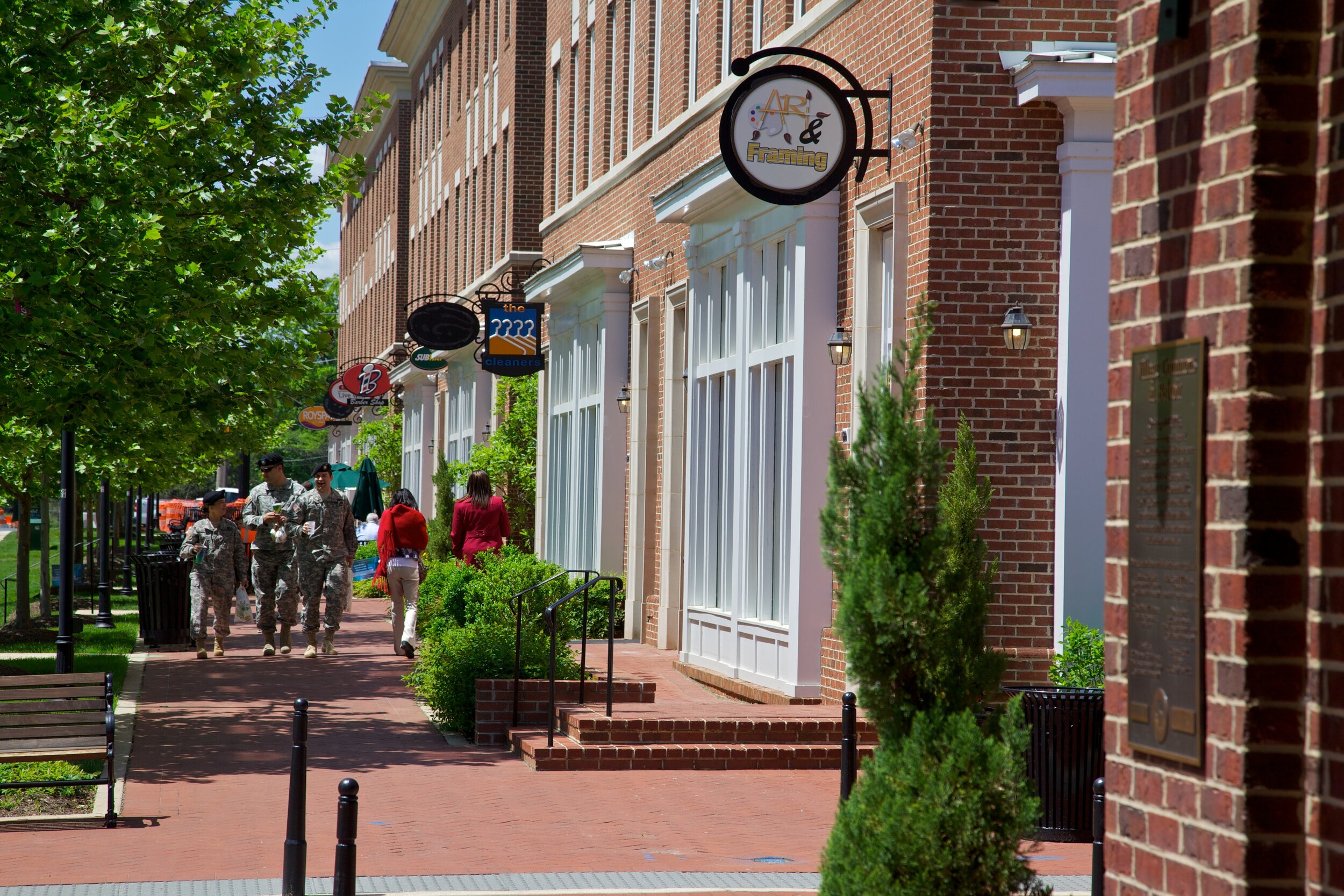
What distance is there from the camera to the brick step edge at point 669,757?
36.0 feet

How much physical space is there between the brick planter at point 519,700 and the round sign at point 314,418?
1394 inches

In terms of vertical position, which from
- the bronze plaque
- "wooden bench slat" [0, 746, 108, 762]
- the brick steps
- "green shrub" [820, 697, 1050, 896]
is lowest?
the brick steps

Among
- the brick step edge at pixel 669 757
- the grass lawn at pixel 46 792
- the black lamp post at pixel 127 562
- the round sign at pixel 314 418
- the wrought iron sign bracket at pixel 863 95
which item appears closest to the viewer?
the grass lawn at pixel 46 792

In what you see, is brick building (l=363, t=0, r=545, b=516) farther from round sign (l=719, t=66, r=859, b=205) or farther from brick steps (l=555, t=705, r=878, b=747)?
brick steps (l=555, t=705, r=878, b=747)

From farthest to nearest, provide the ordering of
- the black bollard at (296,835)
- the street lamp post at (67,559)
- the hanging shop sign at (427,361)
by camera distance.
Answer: the hanging shop sign at (427,361), the street lamp post at (67,559), the black bollard at (296,835)

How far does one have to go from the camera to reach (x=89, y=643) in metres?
20.0

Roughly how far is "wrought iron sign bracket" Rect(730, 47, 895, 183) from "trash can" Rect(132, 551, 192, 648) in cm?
1003

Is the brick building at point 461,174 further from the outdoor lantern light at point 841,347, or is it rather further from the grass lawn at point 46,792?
the grass lawn at point 46,792

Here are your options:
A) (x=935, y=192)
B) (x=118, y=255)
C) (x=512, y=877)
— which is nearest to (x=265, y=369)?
(x=118, y=255)

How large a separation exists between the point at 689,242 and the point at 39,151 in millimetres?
7096

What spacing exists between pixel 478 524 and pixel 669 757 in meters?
7.16

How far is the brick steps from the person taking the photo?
1111 centimetres

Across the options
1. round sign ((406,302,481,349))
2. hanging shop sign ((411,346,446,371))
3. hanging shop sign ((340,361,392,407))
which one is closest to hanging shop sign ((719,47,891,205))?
round sign ((406,302,481,349))

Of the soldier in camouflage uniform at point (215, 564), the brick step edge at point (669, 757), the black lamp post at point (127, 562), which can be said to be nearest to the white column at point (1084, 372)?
the brick step edge at point (669, 757)
